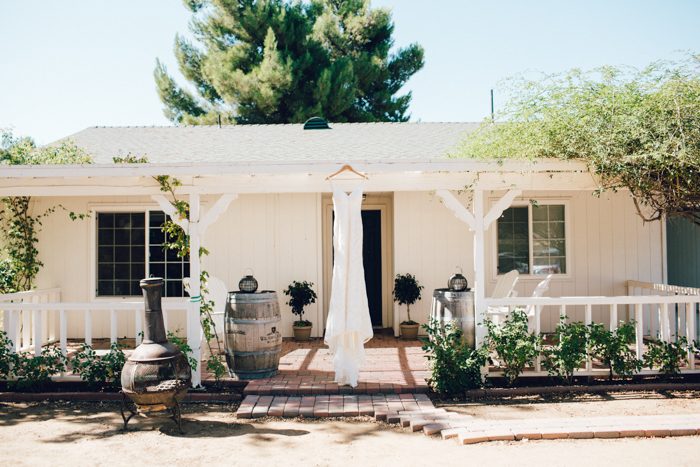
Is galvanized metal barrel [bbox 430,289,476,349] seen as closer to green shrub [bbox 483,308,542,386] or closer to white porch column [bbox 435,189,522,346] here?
white porch column [bbox 435,189,522,346]

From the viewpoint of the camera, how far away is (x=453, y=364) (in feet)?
15.2

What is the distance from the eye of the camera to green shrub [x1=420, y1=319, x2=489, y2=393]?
461cm

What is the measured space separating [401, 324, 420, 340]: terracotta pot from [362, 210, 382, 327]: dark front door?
1168 millimetres

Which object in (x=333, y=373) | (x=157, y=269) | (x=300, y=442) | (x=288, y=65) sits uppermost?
(x=288, y=65)

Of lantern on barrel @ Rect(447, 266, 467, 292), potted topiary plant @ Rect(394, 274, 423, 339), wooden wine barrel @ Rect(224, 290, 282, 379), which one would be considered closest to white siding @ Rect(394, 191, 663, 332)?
potted topiary plant @ Rect(394, 274, 423, 339)

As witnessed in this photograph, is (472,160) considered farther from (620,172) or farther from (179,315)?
(179,315)

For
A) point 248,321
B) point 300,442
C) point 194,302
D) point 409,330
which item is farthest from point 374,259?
point 300,442

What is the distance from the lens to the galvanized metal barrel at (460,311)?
5012mm

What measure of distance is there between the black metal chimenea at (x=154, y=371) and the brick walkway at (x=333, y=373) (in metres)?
0.87

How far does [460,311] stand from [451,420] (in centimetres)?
137

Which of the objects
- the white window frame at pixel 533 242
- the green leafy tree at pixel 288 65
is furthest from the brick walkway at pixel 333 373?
the green leafy tree at pixel 288 65

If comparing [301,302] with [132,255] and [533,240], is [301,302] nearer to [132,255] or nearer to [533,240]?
[132,255]

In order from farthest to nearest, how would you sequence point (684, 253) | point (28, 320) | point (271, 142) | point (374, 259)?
point (684, 253)
point (374, 259)
point (271, 142)
point (28, 320)

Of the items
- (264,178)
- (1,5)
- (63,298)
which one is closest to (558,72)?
(264,178)
